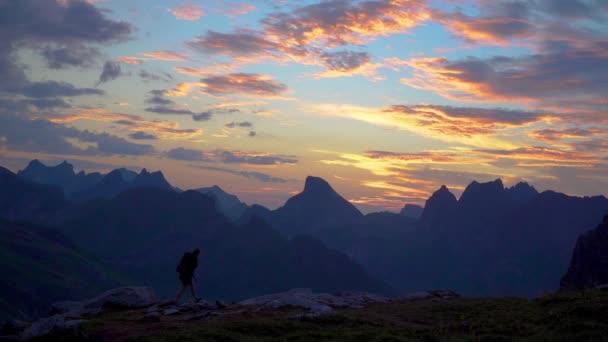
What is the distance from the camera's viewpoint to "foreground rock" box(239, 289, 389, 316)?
30.8 metres

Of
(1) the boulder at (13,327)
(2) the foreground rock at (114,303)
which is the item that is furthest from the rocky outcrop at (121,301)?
(1) the boulder at (13,327)

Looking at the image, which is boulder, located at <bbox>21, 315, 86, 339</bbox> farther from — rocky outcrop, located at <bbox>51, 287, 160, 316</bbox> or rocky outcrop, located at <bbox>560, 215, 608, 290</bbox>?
rocky outcrop, located at <bbox>560, 215, 608, 290</bbox>

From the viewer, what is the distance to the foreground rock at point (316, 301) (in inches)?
1214

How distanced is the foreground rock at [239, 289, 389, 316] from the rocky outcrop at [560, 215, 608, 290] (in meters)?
148

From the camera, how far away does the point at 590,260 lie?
550 ft

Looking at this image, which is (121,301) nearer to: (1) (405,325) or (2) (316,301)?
(2) (316,301)

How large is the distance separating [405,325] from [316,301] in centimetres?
911

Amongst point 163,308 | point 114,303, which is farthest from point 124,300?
point 163,308

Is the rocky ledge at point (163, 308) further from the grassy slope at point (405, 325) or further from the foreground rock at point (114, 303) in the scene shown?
the grassy slope at point (405, 325)

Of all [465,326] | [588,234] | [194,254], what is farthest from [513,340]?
[588,234]

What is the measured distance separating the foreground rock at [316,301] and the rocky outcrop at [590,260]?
14820cm

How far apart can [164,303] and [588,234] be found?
619 ft

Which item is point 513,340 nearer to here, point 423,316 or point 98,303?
point 423,316

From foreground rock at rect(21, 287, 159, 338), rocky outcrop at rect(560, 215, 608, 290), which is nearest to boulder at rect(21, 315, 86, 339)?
foreground rock at rect(21, 287, 159, 338)
